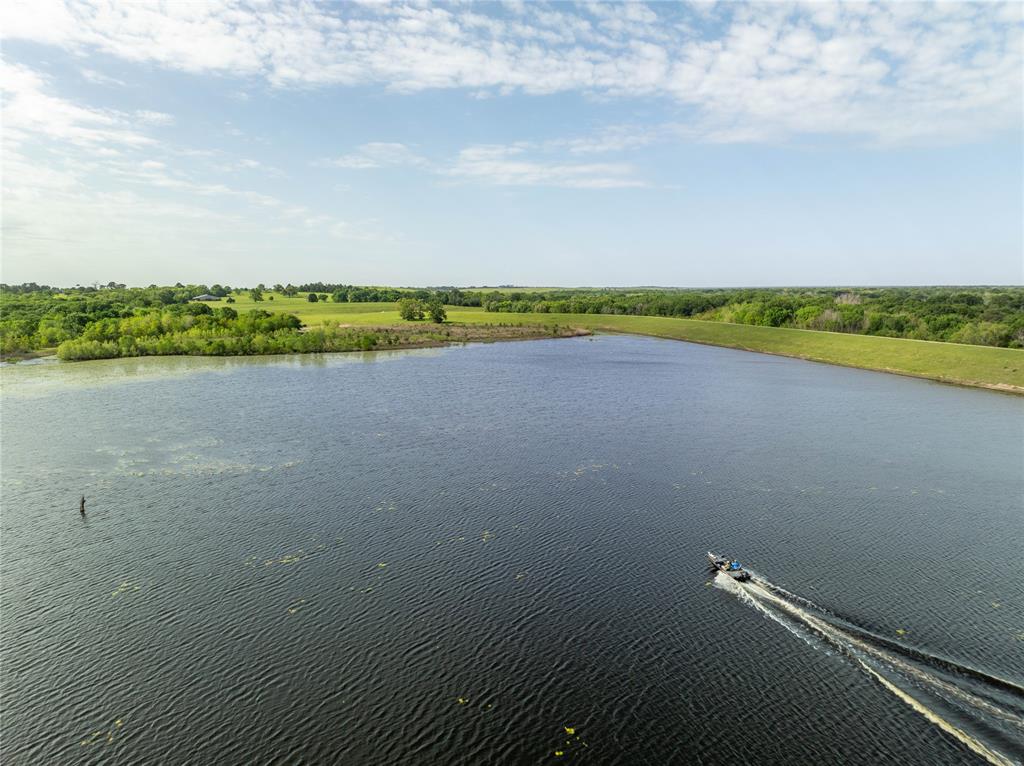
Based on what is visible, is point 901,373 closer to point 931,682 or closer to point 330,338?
point 931,682

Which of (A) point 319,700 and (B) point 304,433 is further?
(B) point 304,433

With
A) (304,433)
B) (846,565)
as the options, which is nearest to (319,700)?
(846,565)

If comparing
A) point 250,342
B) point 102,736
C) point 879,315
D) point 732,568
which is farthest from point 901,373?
point 250,342

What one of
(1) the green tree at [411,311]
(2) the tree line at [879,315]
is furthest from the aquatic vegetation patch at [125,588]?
(1) the green tree at [411,311]

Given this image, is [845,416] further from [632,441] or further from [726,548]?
[726,548]

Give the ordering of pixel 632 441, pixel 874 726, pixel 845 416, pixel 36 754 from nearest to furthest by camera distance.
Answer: pixel 36 754, pixel 874 726, pixel 632 441, pixel 845 416

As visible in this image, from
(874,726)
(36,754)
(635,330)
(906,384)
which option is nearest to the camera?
(36,754)
